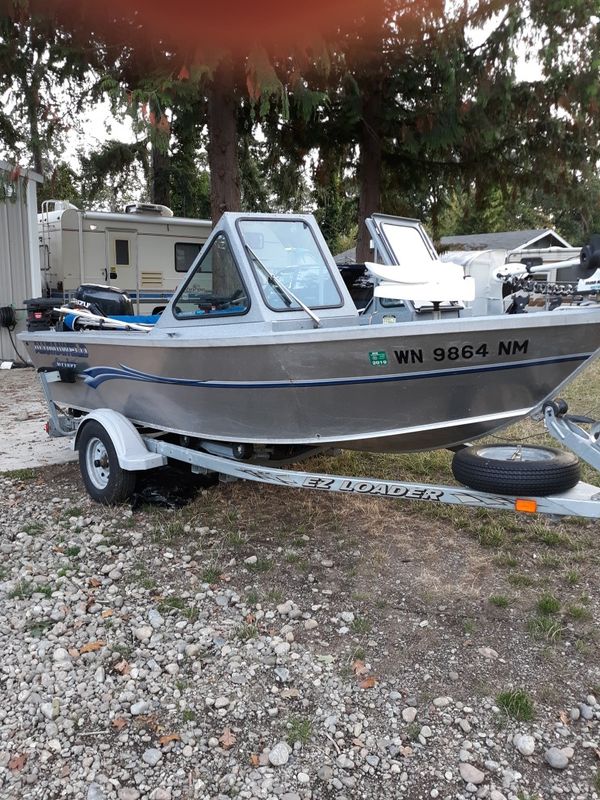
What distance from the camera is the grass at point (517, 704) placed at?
2.62m

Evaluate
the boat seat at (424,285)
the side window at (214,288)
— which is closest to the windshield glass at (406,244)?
the boat seat at (424,285)

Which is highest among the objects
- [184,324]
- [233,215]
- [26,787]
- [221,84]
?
[221,84]

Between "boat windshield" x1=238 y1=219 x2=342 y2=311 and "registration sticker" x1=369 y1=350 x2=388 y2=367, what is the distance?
89 centimetres

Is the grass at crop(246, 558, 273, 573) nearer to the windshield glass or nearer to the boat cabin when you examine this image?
the boat cabin

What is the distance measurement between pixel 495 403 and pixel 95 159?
473 inches

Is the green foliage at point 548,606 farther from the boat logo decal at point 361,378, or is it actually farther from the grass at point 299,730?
the grass at point 299,730

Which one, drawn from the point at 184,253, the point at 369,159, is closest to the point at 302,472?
the point at 369,159

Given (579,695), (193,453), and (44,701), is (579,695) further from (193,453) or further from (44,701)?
(193,453)

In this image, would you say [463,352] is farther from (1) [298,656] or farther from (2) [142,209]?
(2) [142,209]

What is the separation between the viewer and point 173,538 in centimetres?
435

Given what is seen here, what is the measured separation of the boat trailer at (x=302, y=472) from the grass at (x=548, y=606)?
1.84ft

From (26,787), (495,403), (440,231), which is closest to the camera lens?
(26,787)

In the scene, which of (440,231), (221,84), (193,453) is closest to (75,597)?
(193,453)

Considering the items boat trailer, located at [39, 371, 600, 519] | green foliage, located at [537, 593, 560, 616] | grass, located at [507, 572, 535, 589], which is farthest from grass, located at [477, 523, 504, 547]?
green foliage, located at [537, 593, 560, 616]
